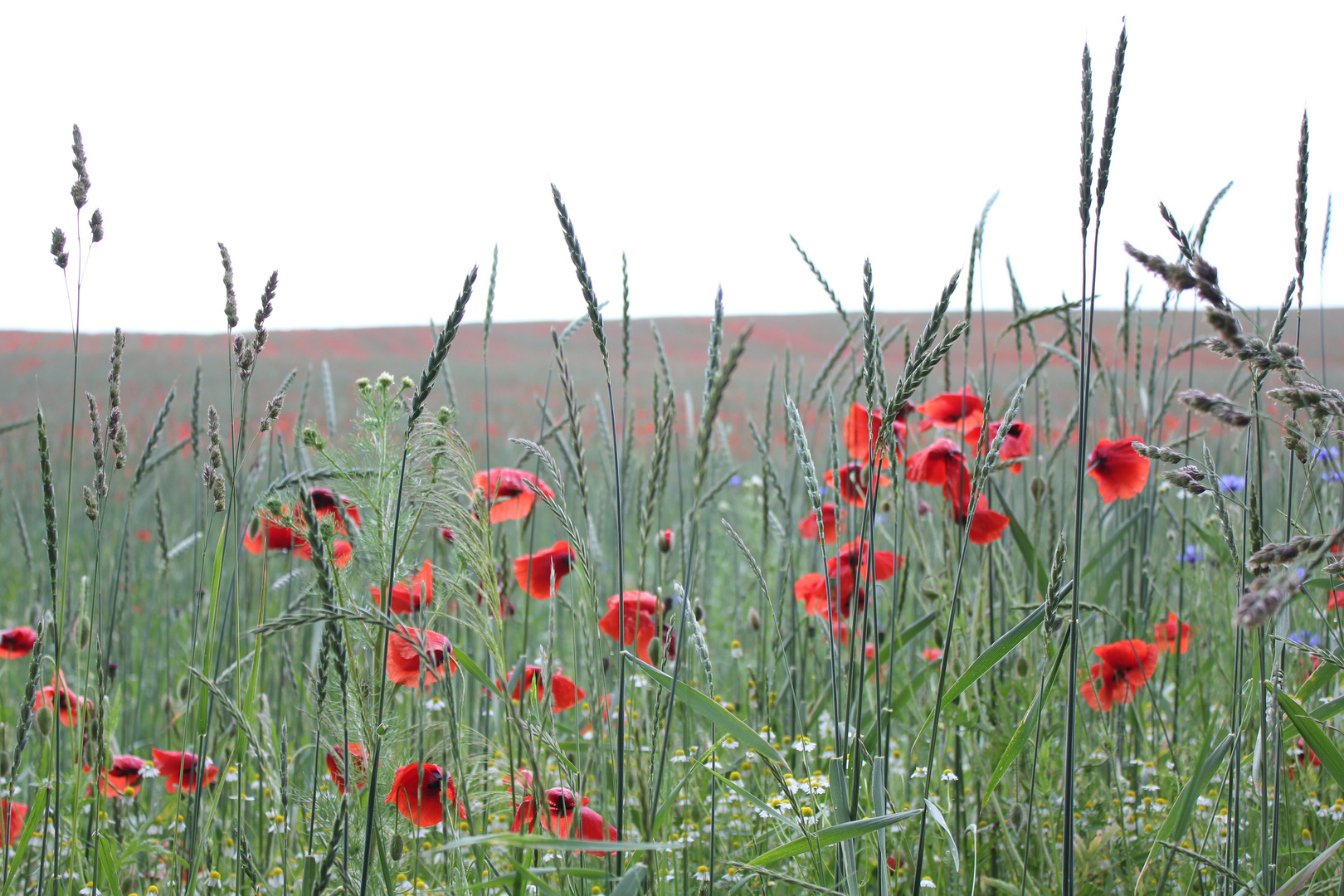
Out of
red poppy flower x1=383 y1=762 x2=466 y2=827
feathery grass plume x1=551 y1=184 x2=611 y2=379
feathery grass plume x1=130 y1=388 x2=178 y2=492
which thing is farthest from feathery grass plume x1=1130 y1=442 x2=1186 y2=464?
feathery grass plume x1=130 y1=388 x2=178 y2=492

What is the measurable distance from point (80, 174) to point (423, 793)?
2.23 feet

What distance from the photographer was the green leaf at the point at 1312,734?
0.66m

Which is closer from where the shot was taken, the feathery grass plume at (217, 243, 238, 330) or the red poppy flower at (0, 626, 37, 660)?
the feathery grass plume at (217, 243, 238, 330)

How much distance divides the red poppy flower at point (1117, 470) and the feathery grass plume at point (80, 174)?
4.22ft

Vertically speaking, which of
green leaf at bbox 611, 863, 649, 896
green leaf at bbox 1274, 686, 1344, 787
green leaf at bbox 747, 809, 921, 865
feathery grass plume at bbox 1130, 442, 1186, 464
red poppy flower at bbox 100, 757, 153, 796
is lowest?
red poppy flower at bbox 100, 757, 153, 796

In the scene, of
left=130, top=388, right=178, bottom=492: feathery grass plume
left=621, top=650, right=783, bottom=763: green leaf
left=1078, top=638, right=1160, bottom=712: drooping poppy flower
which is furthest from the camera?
left=1078, top=638, right=1160, bottom=712: drooping poppy flower

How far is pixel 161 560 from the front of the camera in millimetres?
1246

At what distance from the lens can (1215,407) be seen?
429 millimetres

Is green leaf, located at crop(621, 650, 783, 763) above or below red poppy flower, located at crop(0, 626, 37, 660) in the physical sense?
above

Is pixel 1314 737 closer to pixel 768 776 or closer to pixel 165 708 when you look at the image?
pixel 768 776

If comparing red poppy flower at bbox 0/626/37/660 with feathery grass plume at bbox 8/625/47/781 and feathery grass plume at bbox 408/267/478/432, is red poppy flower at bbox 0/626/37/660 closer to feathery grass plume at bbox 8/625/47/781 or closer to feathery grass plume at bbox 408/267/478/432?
feathery grass plume at bbox 8/625/47/781

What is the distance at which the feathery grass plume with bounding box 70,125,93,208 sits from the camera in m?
0.80

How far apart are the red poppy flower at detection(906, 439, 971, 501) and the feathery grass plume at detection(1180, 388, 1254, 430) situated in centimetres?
69

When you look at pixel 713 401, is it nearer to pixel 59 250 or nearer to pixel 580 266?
pixel 580 266
